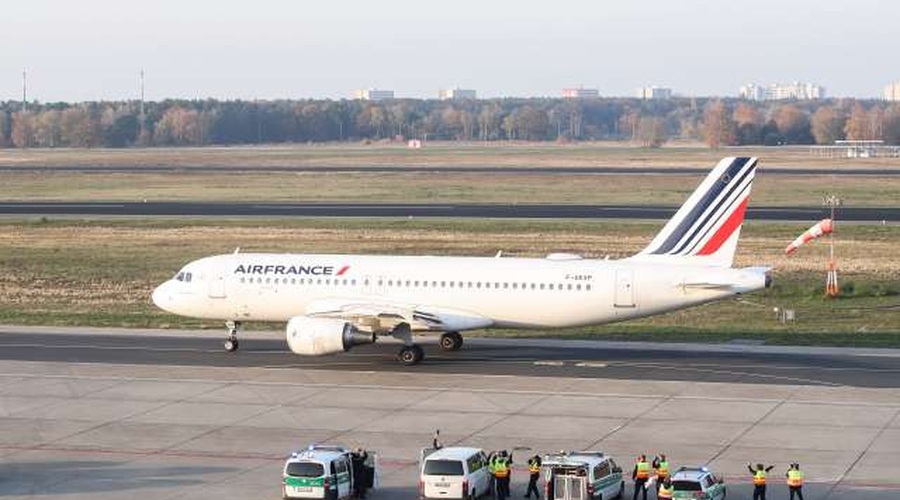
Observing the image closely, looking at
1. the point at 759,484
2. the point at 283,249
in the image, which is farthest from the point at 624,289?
the point at 283,249

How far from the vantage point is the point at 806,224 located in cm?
10312

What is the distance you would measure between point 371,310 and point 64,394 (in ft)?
38.2

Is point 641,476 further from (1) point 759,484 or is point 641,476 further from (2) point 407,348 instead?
(2) point 407,348

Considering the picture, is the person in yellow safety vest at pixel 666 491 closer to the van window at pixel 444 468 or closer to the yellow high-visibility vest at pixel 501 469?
the yellow high-visibility vest at pixel 501 469

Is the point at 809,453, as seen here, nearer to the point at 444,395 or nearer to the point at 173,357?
the point at 444,395

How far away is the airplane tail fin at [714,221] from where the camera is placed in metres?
55.0

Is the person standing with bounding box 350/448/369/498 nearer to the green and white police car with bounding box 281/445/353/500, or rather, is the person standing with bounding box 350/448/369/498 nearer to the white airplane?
the green and white police car with bounding box 281/445/353/500

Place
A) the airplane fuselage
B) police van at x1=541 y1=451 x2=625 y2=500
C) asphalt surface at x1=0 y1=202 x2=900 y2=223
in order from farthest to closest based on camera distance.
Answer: asphalt surface at x1=0 y1=202 x2=900 y2=223
the airplane fuselage
police van at x1=541 y1=451 x2=625 y2=500

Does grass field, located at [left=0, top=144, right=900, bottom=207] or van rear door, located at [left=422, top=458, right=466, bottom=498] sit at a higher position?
grass field, located at [left=0, top=144, right=900, bottom=207]

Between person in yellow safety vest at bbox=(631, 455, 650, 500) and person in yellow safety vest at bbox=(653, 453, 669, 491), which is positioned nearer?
person in yellow safety vest at bbox=(653, 453, 669, 491)

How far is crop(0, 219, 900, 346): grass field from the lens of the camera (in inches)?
2606

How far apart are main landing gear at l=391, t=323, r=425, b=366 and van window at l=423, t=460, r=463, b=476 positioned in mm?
19838

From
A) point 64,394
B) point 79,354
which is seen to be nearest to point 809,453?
point 64,394

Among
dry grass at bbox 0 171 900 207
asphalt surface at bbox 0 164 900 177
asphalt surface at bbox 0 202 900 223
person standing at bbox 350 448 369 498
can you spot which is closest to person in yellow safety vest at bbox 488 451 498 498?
person standing at bbox 350 448 369 498
